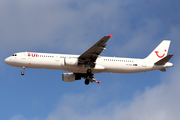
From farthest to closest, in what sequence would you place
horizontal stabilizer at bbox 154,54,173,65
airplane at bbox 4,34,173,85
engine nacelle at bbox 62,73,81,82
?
engine nacelle at bbox 62,73,81,82 < horizontal stabilizer at bbox 154,54,173,65 < airplane at bbox 4,34,173,85

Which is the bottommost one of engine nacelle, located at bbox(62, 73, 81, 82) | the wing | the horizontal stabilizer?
engine nacelle, located at bbox(62, 73, 81, 82)

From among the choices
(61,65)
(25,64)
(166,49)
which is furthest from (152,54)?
(25,64)

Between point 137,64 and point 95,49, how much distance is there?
324 inches

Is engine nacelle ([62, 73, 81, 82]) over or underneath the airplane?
underneath

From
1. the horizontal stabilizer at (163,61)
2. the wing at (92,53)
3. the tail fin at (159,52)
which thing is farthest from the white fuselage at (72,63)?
the tail fin at (159,52)

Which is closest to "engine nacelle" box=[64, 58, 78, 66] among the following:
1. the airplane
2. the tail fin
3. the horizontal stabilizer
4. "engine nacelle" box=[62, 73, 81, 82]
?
the airplane

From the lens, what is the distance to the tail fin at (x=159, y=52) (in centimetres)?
5494

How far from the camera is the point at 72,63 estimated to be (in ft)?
165

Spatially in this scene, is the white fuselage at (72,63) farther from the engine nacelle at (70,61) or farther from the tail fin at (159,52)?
the tail fin at (159,52)

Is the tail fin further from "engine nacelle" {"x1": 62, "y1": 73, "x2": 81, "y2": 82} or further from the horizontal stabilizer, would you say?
"engine nacelle" {"x1": 62, "y1": 73, "x2": 81, "y2": 82}

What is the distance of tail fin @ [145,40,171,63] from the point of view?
180 feet

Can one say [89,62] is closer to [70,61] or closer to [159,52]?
[70,61]

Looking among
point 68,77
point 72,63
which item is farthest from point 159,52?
point 68,77

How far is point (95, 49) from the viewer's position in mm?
49719
